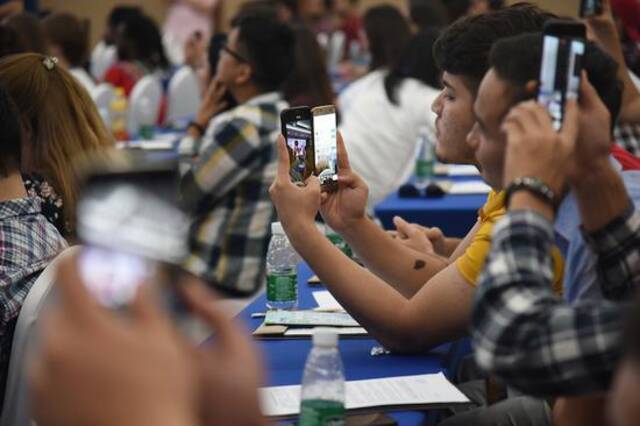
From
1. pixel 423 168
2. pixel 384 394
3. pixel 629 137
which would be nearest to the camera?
pixel 384 394

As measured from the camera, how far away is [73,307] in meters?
0.75

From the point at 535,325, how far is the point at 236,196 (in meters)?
2.60

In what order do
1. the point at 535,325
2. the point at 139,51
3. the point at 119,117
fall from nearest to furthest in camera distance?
1. the point at 535,325
2. the point at 119,117
3. the point at 139,51

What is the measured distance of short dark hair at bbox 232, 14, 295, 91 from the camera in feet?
13.1

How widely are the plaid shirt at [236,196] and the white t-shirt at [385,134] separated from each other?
1.43 m

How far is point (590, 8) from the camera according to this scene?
3.69m

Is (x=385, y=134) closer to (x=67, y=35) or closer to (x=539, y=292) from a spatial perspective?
(x=67, y=35)

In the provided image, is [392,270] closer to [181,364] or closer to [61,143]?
[61,143]

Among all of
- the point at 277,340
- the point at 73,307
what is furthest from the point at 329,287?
the point at 73,307

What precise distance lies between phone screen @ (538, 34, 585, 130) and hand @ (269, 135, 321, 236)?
2.40 ft

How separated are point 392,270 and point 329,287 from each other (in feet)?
1.17

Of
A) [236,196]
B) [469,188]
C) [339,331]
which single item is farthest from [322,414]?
[469,188]

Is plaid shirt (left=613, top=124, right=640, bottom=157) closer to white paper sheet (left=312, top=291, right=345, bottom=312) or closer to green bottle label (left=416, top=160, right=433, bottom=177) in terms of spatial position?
green bottle label (left=416, top=160, right=433, bottom=177)

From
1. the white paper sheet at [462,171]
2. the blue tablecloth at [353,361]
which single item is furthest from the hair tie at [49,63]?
the white paper sheet at [462,171]
